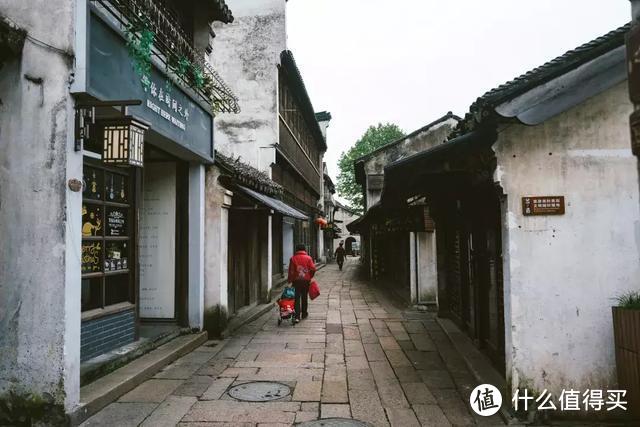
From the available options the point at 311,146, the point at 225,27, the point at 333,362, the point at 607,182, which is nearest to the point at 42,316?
the point at 333,362

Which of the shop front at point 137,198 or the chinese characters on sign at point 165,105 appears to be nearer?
the shop front at point 137,198

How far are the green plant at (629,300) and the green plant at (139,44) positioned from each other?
6411 mm

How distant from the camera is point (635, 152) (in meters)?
2.35

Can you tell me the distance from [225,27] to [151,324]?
544 inches

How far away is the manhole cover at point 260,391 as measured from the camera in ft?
19.9

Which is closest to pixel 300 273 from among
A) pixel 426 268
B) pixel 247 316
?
pixel 247 316

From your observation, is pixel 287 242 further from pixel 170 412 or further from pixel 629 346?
pixel 629 346

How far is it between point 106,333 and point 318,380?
3.07 metres

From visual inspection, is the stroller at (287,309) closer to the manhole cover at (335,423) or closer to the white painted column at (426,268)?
the white painted column at (426,268)

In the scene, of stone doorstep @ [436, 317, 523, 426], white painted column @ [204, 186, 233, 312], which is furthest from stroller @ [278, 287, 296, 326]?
stone doorstep @ [436, 317, 523, 426]

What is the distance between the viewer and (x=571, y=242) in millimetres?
5395

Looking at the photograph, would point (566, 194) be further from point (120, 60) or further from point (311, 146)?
point (311, 146)

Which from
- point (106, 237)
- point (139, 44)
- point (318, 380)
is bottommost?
point (318, 380)

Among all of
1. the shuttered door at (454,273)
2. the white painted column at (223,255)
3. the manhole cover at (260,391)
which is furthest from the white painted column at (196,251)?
the shuttered door at (454,273)
